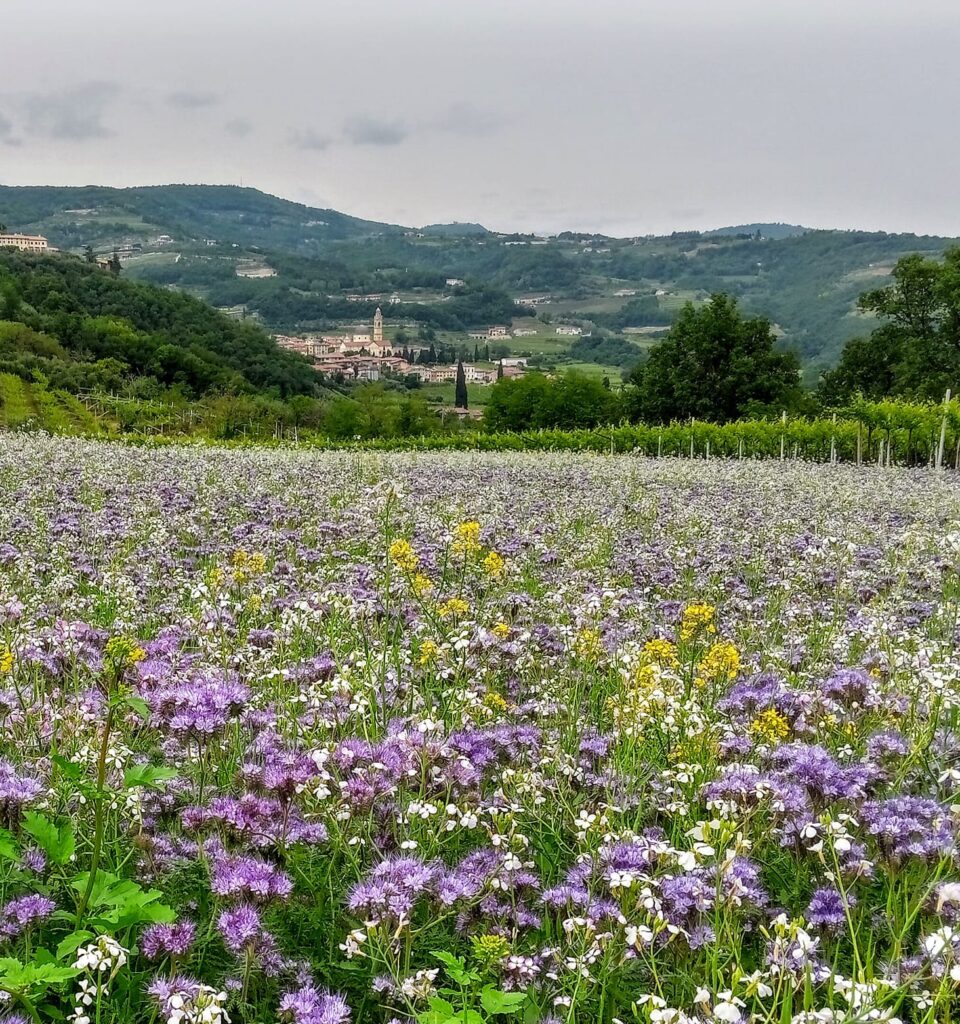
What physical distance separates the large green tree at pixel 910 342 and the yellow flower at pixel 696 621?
56.3 metres

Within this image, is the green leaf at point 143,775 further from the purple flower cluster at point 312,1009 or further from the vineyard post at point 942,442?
the vineyard post at point 942,442

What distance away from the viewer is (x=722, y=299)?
203 ft

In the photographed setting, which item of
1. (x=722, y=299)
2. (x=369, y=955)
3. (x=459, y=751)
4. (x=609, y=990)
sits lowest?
(x=609, y=990)

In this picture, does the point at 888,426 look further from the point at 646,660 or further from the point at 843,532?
the point at 646,660

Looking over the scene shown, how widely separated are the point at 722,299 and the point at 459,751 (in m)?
63.0

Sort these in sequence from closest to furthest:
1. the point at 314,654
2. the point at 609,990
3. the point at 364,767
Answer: the point at 609,990, the point at 364,767, the point at 314,654

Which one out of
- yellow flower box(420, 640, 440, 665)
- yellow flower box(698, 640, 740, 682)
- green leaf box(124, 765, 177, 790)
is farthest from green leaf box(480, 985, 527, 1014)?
yellow flower box(698, 640, 740, 682)

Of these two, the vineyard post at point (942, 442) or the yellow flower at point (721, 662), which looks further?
the vineyard post at point (942, 442)

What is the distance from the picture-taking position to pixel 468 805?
9.59 feet

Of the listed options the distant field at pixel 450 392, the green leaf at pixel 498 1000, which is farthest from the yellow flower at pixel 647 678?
the distant field at pixel 450 392

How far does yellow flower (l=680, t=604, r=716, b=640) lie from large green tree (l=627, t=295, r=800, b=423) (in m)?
55.1

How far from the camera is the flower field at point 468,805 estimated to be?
88.5 inches

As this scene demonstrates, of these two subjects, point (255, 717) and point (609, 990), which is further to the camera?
point (255, 717)

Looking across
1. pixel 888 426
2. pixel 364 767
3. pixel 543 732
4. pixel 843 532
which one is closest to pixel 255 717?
pixel 364 767
